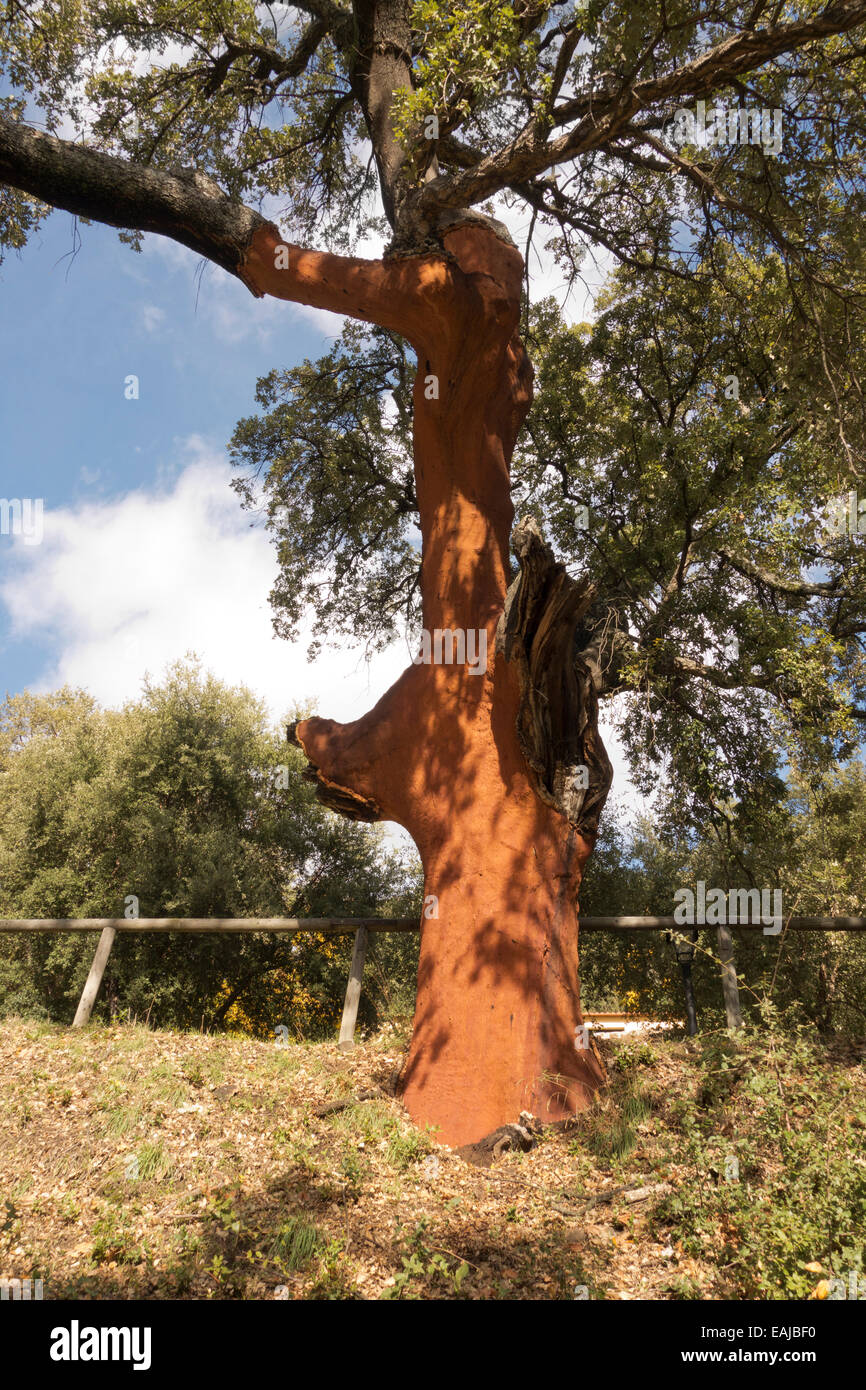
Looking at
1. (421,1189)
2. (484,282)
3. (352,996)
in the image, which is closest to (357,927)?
(352,996)

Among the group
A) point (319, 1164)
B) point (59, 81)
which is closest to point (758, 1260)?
point (319, 1164)

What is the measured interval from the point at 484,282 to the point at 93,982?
284 inches

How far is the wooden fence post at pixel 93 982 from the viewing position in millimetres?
7109

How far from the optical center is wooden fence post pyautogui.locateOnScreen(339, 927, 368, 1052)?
6598 millimetres

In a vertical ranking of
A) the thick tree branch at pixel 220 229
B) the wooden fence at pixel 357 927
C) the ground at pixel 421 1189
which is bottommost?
the ground at pixel 421 1189

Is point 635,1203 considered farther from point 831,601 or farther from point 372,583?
point 372,583

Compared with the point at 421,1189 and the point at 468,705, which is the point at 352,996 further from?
the point at 468,705

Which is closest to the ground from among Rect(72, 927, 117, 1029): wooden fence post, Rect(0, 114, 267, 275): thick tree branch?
Rect(72, 927, 117, 1029): wooden fence post

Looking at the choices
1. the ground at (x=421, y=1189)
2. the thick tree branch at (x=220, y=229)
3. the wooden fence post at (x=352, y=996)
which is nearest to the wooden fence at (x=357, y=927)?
the wooden fence post at (x=352, y=996)

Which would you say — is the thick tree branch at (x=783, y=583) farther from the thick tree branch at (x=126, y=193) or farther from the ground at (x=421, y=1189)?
the thick tree branch at (x=126, y=193)

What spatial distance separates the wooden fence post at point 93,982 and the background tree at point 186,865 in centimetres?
454

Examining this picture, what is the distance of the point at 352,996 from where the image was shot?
689cm

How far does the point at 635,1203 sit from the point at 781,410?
824 centimetres

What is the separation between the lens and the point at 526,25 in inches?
234
